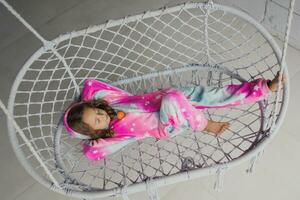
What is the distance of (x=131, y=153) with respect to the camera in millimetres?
1319

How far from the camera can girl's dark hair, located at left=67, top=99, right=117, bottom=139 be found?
41.2 inches

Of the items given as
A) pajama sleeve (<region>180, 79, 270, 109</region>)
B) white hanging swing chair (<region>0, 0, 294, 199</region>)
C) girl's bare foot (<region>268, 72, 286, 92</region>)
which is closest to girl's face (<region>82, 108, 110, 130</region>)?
white hanging swing chair (<region>0, 0, 294, 199</region>)

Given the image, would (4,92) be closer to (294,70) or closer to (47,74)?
(47,74)

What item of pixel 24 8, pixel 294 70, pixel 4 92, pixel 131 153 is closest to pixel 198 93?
pixel 131 153

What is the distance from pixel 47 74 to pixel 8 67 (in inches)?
6.5

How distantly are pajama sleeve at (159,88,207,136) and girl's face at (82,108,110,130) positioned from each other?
13 cm

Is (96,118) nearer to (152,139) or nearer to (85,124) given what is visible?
(85,124)

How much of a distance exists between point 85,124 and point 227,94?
35 centimetres

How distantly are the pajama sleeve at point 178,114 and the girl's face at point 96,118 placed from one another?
134 millimetres

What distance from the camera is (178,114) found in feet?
3.38

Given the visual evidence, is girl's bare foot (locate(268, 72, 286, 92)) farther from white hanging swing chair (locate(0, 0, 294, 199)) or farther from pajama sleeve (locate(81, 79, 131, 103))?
pajama sleeve (locate(81, 79, 131, 103))

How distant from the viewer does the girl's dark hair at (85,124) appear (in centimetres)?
105

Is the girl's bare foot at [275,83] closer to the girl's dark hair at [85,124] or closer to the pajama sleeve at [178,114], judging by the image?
the pajama sleeve at [178,114]

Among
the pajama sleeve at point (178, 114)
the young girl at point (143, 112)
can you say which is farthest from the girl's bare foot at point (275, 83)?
the pajama sleeve at point (178, 114)
